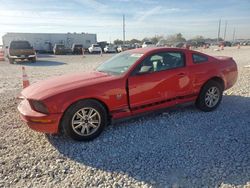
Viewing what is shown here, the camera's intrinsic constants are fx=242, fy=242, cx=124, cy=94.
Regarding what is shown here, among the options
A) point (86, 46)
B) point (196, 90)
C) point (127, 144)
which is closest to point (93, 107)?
point (127, 144)

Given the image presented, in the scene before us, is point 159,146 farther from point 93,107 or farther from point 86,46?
point 86,46

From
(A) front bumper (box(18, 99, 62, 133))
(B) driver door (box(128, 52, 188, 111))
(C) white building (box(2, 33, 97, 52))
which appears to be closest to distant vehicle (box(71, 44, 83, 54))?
(C) white building (box(2, 33, 97, 52))

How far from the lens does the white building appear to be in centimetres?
3959

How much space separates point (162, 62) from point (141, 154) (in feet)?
6.85

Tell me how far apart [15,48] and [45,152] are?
18.8 meters

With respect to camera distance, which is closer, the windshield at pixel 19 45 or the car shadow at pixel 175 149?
the car shadow at pixel 175 149

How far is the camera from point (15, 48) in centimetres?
2025

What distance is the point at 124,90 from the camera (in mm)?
4355

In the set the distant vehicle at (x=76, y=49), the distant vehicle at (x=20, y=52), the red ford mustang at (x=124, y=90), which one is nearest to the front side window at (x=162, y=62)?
the red ford mustang at (x=124, y=90)

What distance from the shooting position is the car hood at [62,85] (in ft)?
13.1

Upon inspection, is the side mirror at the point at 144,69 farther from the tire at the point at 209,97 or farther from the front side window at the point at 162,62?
the tire at the point at 209,97

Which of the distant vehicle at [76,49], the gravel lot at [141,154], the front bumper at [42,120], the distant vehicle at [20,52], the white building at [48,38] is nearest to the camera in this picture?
the gravel lot at [141,154]

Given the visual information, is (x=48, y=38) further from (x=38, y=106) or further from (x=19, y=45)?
(x=38, y=106)

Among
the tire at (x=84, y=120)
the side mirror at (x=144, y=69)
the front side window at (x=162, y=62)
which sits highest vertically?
the front side window at (x=162, y=62)
